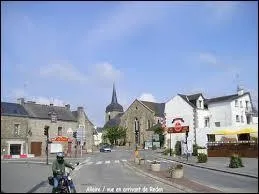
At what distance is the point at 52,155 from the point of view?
44.7 ft

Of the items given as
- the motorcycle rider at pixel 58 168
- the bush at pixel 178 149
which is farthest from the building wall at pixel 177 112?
the motorcycle rider at pixel 58 168

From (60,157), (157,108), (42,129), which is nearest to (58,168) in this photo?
(60,157)

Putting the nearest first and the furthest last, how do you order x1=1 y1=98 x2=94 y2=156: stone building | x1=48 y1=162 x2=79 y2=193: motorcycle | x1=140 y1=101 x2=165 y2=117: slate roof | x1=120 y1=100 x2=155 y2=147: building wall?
x1=1 y1=98 x2=94 y2=156: stone building → x1=48 y1=162 x2=79 y2=193: motorcycle → x1=120 y1=100 x2=155 y2=147: building wall → x1=140 y1=101 x2=165 y2=117: slate roof

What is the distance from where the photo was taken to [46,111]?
14.1m

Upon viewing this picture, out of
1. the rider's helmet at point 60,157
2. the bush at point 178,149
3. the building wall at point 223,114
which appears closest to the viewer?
the rider's helmet at point 60,157

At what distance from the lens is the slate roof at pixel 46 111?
43.6 ft

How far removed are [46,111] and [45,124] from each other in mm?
1024

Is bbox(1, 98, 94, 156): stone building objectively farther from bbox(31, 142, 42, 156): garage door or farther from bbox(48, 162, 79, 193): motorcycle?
bbox(48, 162, 79, 193): motorcycle

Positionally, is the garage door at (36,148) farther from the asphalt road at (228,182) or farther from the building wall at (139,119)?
the building wall at (139,119)

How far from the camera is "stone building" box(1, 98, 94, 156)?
11945 mm

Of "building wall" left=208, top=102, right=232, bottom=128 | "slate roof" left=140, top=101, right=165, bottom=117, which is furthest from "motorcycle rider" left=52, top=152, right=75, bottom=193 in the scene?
"slate roof" left=140, top=101, right=165, bottom=117

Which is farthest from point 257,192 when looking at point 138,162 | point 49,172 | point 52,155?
point 138,162

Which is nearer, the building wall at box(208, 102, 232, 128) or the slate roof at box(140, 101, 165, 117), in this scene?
the building wall at box(208, 102, 232, 128)

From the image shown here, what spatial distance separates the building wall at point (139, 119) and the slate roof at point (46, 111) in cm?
12287
